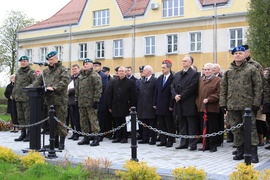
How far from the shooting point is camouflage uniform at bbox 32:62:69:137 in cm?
969

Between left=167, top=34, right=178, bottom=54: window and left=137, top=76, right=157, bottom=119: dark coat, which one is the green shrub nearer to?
left=137, top=76, right=157, bottom=119: dark coat

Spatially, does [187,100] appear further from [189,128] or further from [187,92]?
[189,128]

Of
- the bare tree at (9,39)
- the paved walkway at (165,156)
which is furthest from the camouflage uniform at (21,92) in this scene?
the bare tree at (9,39)

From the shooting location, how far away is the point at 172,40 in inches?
1307

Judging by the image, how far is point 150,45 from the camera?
3456cm

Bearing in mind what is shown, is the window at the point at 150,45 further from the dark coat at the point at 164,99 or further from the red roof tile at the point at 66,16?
the dark coat at the point at 164,99

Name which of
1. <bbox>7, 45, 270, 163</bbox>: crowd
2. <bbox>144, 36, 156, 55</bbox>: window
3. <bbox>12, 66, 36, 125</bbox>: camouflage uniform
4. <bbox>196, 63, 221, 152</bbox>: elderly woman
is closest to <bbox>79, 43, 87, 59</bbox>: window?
<bbox>144, 36, 156, 55</bbox>: window

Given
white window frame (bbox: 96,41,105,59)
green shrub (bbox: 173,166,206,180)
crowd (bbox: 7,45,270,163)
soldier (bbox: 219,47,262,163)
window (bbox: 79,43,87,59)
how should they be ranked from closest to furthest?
green shrub (bbox: 173,166,206,180), soldier (bbox: 219,47,262,163), crowd (bbox: 7,45,270,163), white window frame (bbox: 96,41,105,59), window (bbox: 79,43,87,59)

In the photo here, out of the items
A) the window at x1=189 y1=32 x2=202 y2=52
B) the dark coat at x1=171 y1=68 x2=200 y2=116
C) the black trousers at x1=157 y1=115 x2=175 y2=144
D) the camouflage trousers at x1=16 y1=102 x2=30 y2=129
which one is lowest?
the black trousers at x1=157 y1=115 x2=175 y2=144

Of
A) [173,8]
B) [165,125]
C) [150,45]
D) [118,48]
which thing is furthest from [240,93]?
[118,48]

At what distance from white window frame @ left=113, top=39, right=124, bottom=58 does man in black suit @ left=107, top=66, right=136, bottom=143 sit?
24.8m

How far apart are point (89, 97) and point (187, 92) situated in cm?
256

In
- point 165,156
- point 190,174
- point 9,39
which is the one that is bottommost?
point 165,156

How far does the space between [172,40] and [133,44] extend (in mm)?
3759
